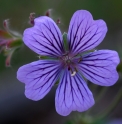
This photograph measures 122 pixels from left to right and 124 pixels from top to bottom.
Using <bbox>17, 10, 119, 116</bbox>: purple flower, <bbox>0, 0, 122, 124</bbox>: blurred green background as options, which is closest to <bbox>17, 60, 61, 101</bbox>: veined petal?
<bbox>17, 10, 119, 116</bbox>: purple flower

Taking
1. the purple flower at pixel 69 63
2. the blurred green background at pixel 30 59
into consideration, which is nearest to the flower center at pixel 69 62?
the purple flower at pixel 69 63

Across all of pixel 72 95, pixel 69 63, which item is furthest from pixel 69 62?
pixel 72 95

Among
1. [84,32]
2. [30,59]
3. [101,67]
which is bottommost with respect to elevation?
[30,59]

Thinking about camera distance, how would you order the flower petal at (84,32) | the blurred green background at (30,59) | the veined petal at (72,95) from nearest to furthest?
1. the flower petal at (84,32)
2. the veined petal at (72,95)
3. the blurred green background at (30,59)

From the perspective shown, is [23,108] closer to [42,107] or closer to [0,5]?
[42,107]

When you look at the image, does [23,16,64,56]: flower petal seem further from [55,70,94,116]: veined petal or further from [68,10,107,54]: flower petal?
[55,70,94,116]: veined petal

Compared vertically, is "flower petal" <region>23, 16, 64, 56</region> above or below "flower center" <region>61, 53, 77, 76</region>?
above

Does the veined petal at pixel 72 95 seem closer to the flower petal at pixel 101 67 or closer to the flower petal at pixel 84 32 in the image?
the flower petal at pixel 101 67

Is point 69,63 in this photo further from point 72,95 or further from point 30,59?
point 30,59
